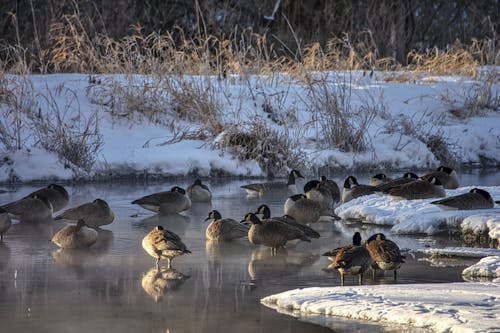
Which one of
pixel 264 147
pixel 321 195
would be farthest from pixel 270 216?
pixel 264 147

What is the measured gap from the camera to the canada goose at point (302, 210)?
37.4 ft

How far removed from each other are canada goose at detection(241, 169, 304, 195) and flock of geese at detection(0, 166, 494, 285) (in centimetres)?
2

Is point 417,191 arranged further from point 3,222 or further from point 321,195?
point 3,222

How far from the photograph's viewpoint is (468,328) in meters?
5.84

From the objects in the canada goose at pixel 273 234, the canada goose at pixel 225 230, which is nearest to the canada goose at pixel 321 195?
the canada goose at pixel 225 230

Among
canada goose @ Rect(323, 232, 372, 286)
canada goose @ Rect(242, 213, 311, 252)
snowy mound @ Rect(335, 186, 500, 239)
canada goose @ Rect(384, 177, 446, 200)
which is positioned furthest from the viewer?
canada goose @ Rect(384, 177, 446, 200)

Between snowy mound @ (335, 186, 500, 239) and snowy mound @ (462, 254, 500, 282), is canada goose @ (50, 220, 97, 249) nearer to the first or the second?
snowy mound @ (335, 186, 500, 239)

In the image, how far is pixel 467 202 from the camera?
1097 cm

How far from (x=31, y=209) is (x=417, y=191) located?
193 inches

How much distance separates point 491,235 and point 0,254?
16.2 ft

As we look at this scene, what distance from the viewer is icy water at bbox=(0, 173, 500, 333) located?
6465 millimetres

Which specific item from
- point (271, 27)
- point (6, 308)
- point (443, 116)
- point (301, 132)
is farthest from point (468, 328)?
point (271, 27)

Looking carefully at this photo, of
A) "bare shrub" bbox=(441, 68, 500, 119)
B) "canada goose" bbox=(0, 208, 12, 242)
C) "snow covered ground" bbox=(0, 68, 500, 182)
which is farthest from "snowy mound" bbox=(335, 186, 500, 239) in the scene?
"bare shrub" bbox=(441, 68, 500, 119)

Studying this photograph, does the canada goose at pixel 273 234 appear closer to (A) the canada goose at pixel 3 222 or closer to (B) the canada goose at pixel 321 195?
(B) the canada goose at pixel 321 195
